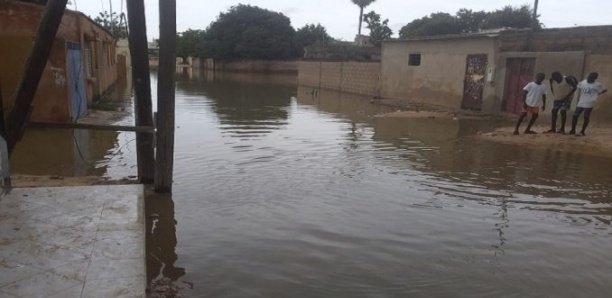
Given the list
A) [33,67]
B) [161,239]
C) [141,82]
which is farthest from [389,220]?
[33,67]

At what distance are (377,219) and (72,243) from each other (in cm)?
326

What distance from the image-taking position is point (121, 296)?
10.7ft

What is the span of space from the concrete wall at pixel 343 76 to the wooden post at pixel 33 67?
2201cm

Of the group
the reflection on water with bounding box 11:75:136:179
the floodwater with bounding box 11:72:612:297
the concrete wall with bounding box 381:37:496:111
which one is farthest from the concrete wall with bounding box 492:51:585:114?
the reflection on water with bounding box 11:75:136:179

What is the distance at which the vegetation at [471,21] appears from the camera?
159ft

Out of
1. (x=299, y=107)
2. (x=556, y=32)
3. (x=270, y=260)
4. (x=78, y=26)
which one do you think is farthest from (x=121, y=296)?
(x=299, y=107)

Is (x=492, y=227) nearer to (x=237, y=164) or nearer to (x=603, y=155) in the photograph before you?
(x=237, y=164)

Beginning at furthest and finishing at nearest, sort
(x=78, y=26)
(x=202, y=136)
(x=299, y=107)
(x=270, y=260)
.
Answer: (x=299, y=107)
(x=78, y=26)
(x=202, y=136)
(x=270, y=260)

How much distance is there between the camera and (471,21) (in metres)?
53.8

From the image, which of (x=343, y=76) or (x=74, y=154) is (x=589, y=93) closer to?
(x=74, y=154)

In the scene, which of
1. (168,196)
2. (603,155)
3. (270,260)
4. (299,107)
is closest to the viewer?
(270,260)

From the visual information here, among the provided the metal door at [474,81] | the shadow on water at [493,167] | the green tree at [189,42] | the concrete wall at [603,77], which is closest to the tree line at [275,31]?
the green tree at [189,42]

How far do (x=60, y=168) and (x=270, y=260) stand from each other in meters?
5.12

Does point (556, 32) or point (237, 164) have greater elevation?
point (556, 32)
